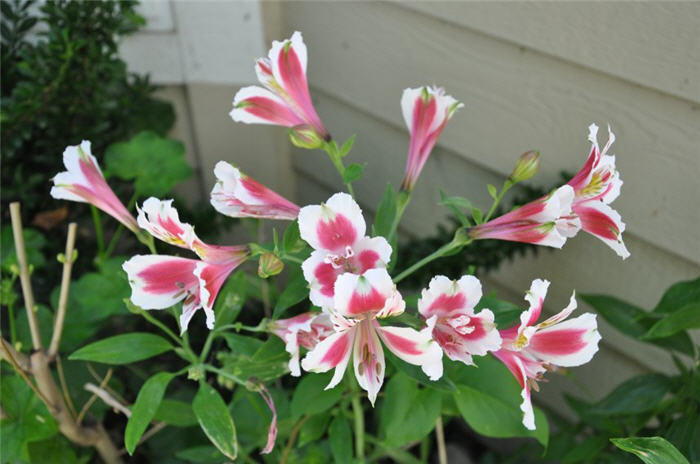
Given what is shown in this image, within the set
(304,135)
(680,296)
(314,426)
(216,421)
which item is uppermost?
(304,135)

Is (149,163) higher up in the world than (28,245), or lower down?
higher up

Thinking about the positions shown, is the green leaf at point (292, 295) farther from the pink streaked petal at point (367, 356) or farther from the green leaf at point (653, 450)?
the green leaf at point (653, 450)

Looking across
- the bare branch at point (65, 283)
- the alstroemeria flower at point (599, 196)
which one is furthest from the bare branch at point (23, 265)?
the alstroemeria flower at point (599, 196)

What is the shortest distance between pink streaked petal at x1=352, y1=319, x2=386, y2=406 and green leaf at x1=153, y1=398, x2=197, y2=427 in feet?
1.50

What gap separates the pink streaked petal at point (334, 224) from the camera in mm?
705

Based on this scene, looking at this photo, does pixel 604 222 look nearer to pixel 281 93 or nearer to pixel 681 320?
pixel 681 320

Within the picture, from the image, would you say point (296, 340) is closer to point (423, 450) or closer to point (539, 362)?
point (539, 362)

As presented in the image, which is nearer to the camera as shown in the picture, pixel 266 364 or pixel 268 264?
pixel 268 264

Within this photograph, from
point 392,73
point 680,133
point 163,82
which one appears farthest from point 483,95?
point 163,82

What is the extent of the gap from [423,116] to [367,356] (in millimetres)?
322

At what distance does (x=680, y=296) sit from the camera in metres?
1.02

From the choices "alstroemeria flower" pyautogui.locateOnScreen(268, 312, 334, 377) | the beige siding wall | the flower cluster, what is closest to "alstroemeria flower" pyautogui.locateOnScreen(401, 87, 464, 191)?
the flower cluster

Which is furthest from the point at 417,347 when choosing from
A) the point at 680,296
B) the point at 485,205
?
the point at 485,205

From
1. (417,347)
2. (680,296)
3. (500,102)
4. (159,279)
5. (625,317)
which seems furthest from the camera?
(500,102)
